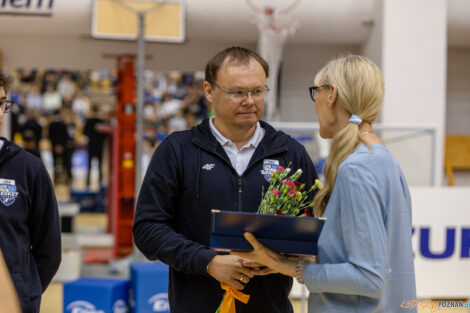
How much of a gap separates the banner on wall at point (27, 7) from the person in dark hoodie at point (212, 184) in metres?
7.30

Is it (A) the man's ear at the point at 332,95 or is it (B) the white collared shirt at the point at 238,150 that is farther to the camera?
(B) the white collared shirt at the point at 238,150

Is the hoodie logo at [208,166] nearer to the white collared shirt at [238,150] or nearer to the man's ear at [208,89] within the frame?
the white collared shirt at [238,150]

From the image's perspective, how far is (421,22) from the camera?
8.12 meters

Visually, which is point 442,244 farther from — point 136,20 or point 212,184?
point 136,20

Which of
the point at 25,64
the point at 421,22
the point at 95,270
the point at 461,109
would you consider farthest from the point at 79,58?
the point at 461,109

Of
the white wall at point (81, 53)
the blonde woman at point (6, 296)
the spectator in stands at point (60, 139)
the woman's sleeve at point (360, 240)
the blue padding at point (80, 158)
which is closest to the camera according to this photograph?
the blonde woman at point (6, 296)

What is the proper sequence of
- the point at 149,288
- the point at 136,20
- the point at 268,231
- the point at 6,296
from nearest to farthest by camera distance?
the point at 6,296 < the point at 268,231 < the point at 149,288 < the point at 136,20

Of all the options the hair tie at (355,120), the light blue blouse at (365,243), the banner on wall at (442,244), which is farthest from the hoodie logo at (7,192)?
the banner on wall at (442,244)

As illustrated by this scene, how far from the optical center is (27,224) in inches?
88.9

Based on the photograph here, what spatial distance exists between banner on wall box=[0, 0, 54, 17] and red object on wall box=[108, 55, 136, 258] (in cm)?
151

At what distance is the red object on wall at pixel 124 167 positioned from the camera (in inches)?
307

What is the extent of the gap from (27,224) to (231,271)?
88 cm

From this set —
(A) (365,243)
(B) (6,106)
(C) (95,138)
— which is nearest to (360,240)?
(A) (365,243)

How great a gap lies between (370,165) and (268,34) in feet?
23.8
